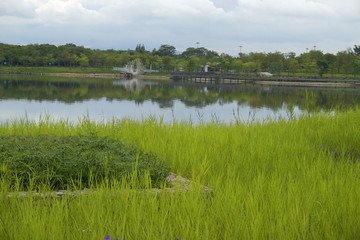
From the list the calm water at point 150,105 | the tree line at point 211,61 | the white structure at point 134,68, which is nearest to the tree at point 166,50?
the tree line at point 211,61

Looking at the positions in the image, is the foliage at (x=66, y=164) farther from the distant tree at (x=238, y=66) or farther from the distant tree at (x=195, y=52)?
the distant tree at (x=195, y=52)

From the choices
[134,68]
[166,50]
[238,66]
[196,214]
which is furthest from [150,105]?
[166,50]

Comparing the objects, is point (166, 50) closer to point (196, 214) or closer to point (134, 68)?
point (134, 68)

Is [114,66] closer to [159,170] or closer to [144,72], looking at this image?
[144,72]

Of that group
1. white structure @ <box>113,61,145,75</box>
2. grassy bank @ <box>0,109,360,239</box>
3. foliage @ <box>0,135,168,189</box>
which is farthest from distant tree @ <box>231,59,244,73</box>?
grassy bank @ <box>0,109,360,239</box>

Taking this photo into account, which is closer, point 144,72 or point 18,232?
point 18,232

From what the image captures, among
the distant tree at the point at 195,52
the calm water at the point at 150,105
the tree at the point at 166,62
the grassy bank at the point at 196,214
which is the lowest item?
the calm water at the point at 150,105

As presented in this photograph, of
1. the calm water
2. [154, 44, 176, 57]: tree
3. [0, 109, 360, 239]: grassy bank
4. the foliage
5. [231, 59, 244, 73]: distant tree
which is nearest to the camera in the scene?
[0, 109, 360, 239]: grassy bank

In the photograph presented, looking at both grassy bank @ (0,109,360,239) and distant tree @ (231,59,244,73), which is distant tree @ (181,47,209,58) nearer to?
distant tree @ (231,59,244,73)

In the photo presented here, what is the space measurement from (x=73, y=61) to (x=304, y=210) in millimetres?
133178

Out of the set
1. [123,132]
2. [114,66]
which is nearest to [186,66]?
[114,66]

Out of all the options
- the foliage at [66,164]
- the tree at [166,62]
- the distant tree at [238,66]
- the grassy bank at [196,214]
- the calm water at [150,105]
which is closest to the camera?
the grassy bank at [196,214]

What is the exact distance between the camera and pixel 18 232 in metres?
3.69

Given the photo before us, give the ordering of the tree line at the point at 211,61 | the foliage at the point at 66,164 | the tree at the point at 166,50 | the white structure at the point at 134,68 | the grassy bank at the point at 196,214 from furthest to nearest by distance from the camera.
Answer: the tree at the point at 166,50 → the white structure at the point at 134,68 → the tree line at the point at 211,61 → the foliage at the point at 66,164 → the grassy bank at the point at 196,214
